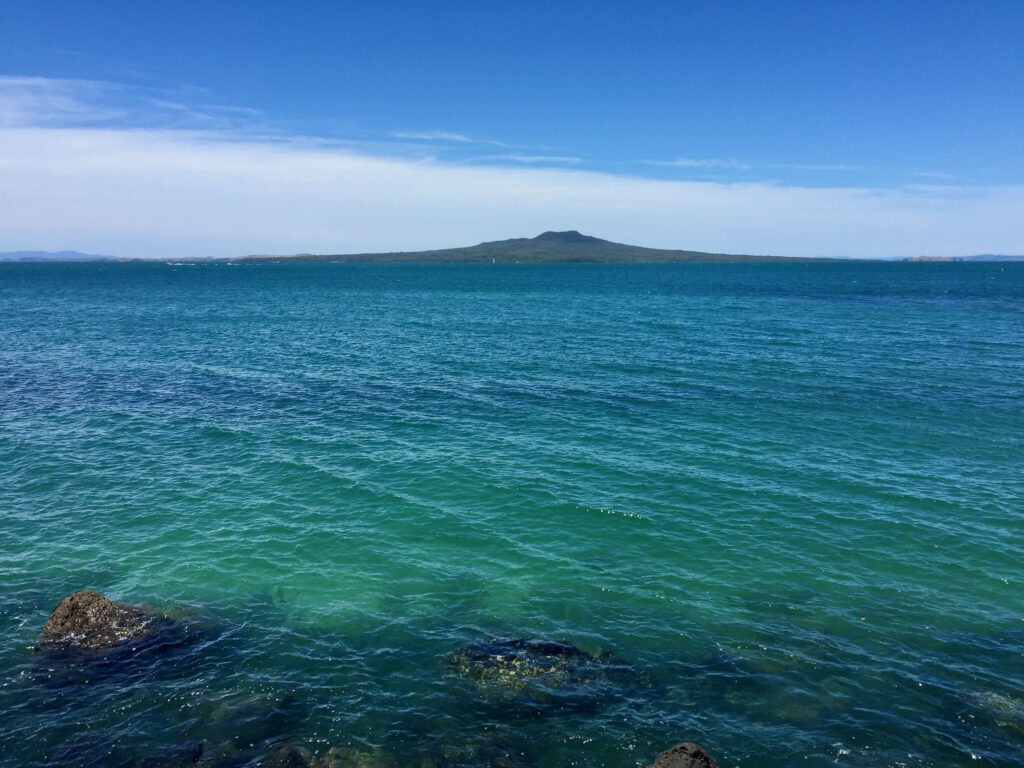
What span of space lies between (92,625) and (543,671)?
50.4 feet

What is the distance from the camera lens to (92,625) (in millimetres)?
22312

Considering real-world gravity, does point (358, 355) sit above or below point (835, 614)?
above

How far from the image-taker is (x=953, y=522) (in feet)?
102

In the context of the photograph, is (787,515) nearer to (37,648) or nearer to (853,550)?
(853,550)

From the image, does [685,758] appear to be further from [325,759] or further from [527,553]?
[527,553]

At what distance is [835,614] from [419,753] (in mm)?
16006

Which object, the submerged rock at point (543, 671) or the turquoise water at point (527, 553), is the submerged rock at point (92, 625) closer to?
the turquoise water at point (527, 553)

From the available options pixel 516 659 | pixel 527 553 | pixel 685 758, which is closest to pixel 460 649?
pixel 516 659

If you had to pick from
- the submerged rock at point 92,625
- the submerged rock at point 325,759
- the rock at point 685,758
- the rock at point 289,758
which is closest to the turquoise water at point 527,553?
the submerged rock at point 325,759

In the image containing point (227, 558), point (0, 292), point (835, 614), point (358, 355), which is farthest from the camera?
point (0, 292)

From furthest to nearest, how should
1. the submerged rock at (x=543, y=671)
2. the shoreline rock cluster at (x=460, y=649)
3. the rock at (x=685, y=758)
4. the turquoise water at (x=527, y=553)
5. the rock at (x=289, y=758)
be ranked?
the shoreline rock cluster at (x=460, y=649), the submerged rock at (x=543, y=671), the turquoise water at (x=527, y=553), the rock at (x=289, y=758), the rock at (x=685, y=758)

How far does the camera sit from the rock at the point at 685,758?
15.0 meters

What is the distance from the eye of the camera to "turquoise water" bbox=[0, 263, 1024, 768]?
1875 centimetres

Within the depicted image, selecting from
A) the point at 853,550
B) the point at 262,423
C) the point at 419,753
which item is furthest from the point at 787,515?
the point at 262,423
